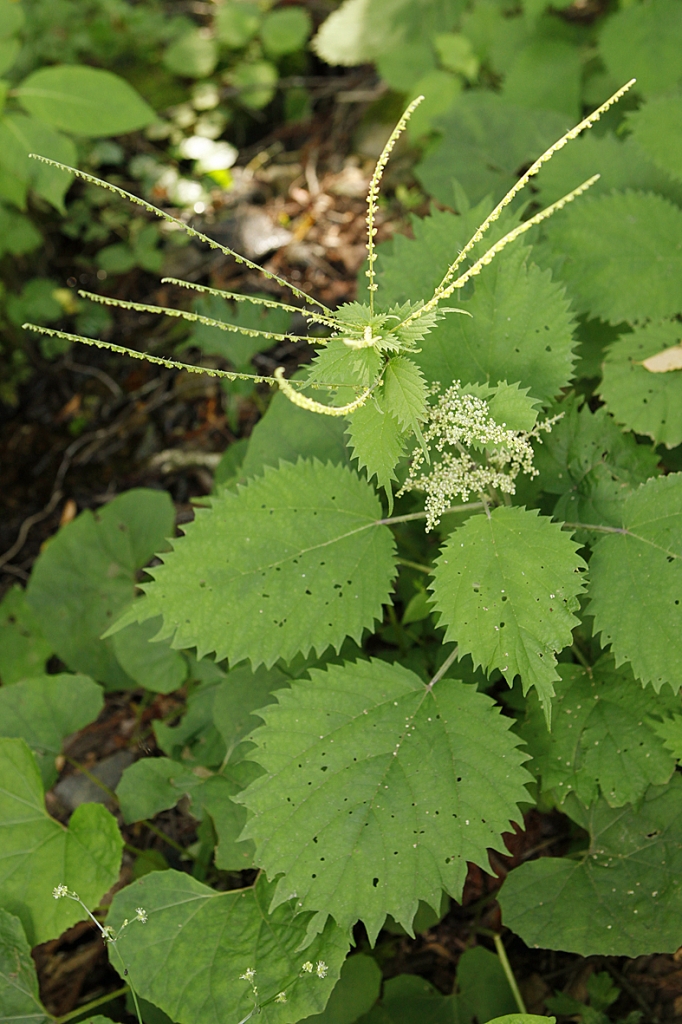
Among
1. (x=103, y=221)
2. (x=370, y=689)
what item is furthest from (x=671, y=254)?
(x=103, y=221)

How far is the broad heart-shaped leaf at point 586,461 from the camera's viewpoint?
1.92 metres

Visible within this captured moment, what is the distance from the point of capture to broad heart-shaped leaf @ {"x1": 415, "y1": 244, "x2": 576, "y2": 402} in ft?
6.07

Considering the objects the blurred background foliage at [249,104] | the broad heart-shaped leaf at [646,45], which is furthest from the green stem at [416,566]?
the broad heart-shaped leaf at [646,45]

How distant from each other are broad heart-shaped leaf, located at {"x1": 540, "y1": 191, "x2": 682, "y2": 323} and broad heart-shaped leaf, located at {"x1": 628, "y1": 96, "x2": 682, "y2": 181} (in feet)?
0.31

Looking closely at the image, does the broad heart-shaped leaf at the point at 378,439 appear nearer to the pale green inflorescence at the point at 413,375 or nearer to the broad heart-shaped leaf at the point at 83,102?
the pale green inflorescence at the point at 413,375

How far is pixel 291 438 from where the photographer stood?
7.06 ft

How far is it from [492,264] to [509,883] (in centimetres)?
151

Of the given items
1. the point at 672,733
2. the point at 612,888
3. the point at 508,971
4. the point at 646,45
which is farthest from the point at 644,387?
the point at 646,45

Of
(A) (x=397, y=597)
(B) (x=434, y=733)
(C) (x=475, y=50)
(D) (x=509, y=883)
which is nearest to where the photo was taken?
(B) (x=434, y=733)

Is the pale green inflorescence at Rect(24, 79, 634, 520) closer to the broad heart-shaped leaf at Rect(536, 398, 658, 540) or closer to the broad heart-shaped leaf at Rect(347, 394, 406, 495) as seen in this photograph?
the broad heart-shaped leaf at Rect(347, 394, 406, 495)

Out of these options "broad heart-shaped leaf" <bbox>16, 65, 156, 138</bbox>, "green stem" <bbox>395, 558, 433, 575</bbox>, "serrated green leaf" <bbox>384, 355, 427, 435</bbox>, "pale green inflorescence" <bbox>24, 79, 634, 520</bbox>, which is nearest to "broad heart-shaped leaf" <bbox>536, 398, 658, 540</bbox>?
"pale green inflorescence" <bbox>24, 79, 634, 520</bbox>

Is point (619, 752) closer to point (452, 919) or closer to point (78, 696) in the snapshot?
point (452, 919)

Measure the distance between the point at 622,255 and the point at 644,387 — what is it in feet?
1.40

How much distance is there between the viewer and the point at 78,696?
7.60ft
